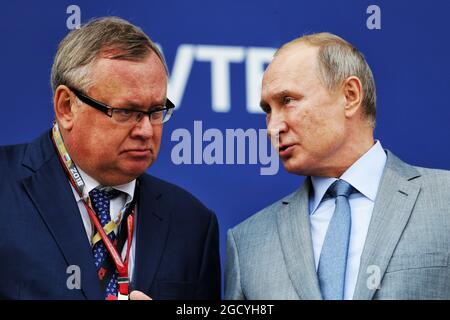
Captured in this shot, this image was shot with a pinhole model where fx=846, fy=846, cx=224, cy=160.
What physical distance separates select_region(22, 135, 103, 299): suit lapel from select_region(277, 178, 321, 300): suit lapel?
71 cm

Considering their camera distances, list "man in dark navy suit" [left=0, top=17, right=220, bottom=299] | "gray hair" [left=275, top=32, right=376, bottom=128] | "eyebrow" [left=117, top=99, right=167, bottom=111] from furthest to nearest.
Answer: "gray hair" [left=275, top=32, right=376, bottom=128] < "eyebrow" [left=117, top=99, right=167, bottom=111] < "man in dark navy suit" [left=0, top=17, right=220, bottom=299]

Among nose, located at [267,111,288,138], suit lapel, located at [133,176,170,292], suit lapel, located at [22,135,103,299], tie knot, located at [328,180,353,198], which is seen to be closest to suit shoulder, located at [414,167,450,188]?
tie knot, located at [328,180,353,198]

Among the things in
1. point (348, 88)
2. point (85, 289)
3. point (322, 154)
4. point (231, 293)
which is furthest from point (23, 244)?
point (348, 88)

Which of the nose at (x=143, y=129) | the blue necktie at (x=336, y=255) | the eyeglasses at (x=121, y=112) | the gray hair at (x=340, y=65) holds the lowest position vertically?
the blue necktie at (x=336, y=255)

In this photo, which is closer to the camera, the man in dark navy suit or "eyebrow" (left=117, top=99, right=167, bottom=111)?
the man in dark navy suit

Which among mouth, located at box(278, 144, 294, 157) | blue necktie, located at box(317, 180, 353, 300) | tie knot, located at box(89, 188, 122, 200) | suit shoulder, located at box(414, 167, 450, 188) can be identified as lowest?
blue necktie, located at box(317, 180, 353, 300)

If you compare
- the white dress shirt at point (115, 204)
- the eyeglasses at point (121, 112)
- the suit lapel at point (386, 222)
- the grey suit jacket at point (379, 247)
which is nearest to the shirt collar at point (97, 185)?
the white dress shirt at point (115, 204)

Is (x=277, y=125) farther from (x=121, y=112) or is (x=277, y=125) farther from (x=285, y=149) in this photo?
(x=121, y=112)

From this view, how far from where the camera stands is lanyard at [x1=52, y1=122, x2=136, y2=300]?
10.1 feet

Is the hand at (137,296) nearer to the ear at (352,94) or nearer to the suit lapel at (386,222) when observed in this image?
the suit lapel at (386,222)

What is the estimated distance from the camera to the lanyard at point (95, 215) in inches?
121

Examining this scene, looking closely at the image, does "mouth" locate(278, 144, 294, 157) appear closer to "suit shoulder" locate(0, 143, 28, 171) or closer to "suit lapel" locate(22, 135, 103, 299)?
"suit lapel" locate(22, 135, 103, 299)

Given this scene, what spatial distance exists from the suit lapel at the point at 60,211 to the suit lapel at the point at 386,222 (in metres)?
0.96
